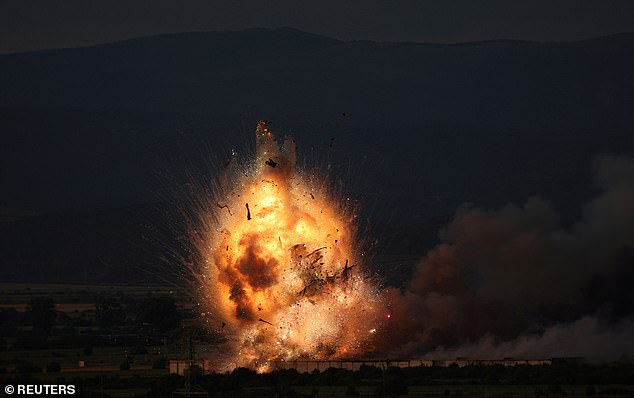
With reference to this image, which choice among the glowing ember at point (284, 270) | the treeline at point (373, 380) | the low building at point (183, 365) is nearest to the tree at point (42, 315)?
the low building at point (183, 365)

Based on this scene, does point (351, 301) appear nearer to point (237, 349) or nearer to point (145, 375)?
point (237, 349)

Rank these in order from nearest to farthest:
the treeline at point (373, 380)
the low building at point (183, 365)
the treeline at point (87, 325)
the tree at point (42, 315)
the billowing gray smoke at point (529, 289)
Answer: the treeline at point (373, 380) → the billowing gray smoke at point (529, 289) → the low building at point (183, 365) → the treeline at point (87, 325) → the tree at point (42, 315)

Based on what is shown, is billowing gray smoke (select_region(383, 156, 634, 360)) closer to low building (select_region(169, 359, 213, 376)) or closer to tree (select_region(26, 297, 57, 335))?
low building (select_region(169, 359, 213, 376))

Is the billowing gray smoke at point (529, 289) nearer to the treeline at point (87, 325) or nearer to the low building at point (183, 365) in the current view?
the low building at point (183, 365)

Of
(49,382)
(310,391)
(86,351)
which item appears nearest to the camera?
(310,391)

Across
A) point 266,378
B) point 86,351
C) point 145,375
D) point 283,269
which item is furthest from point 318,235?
point 86,351

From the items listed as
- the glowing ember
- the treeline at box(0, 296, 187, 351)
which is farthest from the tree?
the glowing ember
